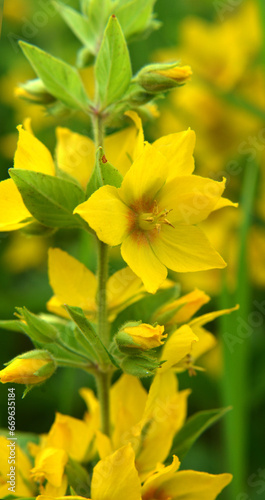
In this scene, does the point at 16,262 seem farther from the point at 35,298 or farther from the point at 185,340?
the point at 185,340

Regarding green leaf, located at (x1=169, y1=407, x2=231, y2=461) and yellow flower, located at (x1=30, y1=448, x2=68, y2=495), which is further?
green leaf, located at (x1=169, y1=407, x2=231, y2=461)

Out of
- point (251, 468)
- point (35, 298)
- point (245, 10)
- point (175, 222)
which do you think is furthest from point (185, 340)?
point (245, 10)

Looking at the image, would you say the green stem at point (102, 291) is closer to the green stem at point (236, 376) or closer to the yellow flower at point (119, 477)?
the yellow flower at point (119, 477)

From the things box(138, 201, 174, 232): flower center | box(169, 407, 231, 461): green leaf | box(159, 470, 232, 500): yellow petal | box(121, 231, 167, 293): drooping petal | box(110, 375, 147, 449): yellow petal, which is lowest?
box(159, 470, 232, 500): yellow petal

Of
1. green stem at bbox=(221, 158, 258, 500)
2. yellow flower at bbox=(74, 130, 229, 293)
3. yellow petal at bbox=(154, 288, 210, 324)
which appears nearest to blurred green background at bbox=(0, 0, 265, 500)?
green stem at bbox=(221, 158, 258, 500)

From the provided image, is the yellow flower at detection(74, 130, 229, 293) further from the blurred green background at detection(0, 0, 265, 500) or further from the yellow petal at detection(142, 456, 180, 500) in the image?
the blurred green background at detection(0, 0, 265, 500)

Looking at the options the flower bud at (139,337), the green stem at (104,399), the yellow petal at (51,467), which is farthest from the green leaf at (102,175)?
the yellow petal at (51,467)

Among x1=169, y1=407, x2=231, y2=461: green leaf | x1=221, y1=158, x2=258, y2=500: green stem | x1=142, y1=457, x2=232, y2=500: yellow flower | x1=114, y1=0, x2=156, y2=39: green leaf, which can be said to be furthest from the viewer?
x1=221, y1=158, x2=258, y2=500: green stem
